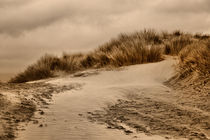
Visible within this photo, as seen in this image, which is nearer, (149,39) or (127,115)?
(127,115)

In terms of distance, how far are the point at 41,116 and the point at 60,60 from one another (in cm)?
503

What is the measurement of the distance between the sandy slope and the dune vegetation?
611 millimetres

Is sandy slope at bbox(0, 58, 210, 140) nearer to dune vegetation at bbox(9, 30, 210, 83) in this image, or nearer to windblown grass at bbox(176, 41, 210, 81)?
windblown grass at bbox(176, 41, 210, 81)

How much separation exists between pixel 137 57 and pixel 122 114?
252 cm

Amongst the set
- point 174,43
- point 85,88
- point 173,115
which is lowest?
point 173,115

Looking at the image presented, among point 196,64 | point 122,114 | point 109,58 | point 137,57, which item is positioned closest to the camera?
point 122,114

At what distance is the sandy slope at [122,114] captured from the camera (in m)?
2.28

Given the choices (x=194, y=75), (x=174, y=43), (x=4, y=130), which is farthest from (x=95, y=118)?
(x=174, y=43)

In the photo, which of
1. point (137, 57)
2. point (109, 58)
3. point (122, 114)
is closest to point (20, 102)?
point (122, 114)

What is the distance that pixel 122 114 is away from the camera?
8.74 ft

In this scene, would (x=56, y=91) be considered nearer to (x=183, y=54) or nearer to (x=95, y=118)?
(x=95, y=118)

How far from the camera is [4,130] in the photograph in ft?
7.21

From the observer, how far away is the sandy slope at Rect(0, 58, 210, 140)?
2.28 m

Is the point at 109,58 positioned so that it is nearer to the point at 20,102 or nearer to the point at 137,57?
the point at 137,57
